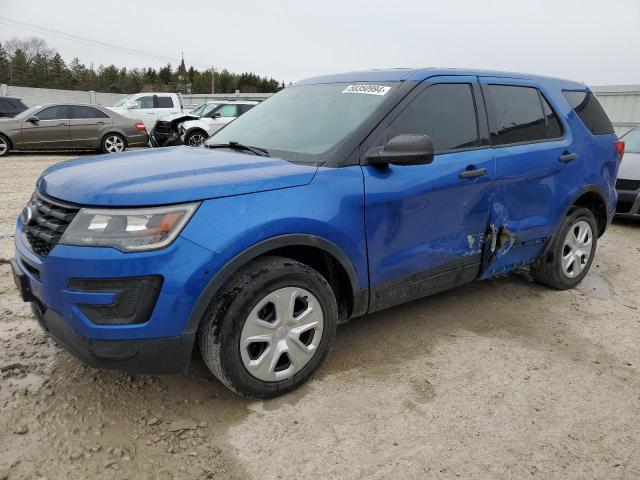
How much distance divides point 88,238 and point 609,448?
2.60 m

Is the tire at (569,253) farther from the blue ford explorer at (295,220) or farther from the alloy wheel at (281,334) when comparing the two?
the alloy wheel at (281,334)

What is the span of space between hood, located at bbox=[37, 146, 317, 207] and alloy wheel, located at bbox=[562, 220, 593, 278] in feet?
8.97

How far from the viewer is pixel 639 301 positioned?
4430mm

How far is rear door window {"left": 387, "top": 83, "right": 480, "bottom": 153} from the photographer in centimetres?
317

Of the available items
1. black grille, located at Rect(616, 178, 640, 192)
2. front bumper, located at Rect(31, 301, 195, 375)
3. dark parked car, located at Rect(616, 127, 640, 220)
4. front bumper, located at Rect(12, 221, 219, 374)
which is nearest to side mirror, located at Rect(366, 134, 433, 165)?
front bumper, located at Rect(12, 221, 219, 374)

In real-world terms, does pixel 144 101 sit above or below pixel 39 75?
below

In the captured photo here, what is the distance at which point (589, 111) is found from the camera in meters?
4.48

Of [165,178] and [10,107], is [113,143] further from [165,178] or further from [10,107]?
[165,178]

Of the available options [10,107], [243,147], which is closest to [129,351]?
[243,147]

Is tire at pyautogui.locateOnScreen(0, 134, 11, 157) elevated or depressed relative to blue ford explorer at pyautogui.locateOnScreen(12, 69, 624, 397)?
elevated

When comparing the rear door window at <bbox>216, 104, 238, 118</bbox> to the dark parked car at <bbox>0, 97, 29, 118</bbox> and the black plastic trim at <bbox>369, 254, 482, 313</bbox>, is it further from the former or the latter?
the black plastic trim at <bbox>369, 254, 482, 313</bbox>

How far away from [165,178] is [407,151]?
1265 millimetres

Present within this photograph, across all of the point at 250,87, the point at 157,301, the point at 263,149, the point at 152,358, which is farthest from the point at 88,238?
the point at 250,87

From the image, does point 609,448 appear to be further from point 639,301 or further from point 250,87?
point 250,87
